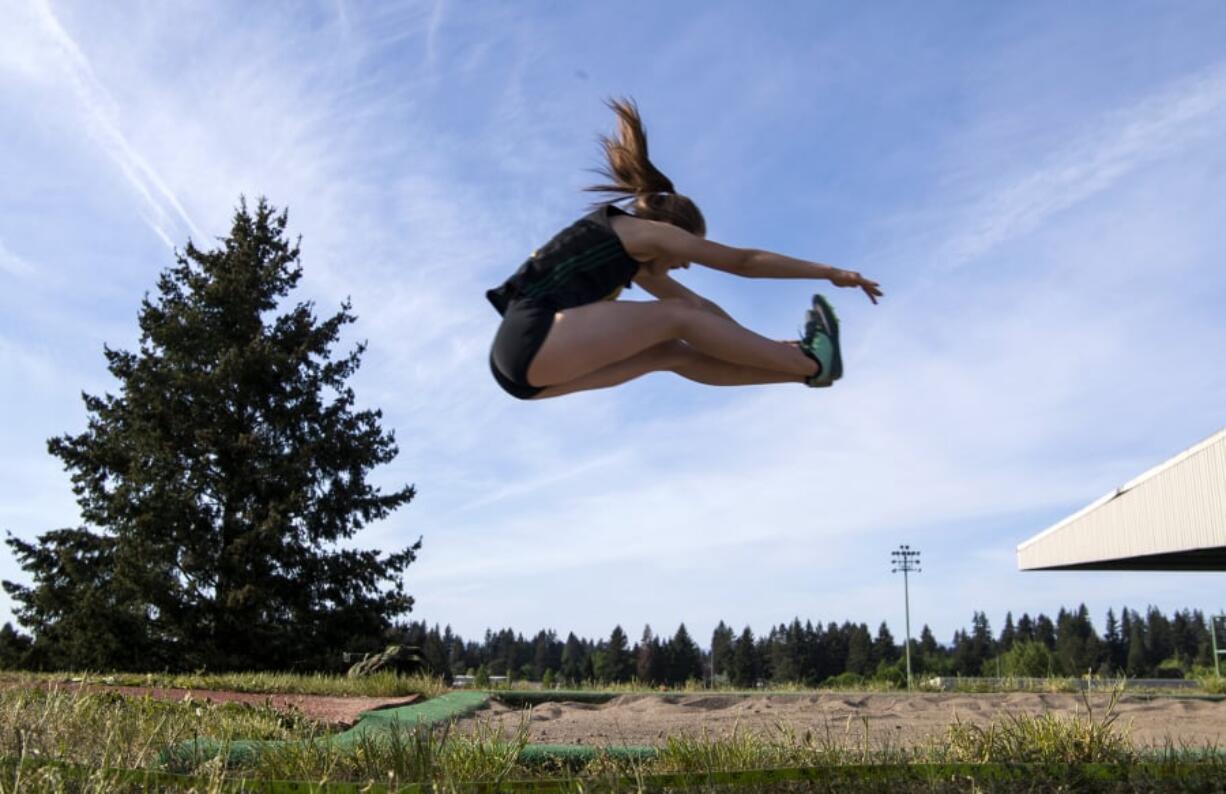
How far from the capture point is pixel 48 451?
22469 mm

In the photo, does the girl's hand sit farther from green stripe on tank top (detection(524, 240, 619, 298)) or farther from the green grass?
the green grass

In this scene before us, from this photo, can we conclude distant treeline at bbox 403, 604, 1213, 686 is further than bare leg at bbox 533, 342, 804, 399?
Yes

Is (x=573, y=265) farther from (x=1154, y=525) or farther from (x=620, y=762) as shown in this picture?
(x=1154, y=525)

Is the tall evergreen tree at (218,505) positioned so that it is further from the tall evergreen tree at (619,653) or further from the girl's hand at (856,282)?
the tall evergreen tree at (619,653)

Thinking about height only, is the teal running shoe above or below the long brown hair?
below

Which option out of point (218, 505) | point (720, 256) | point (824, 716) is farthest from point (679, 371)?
point (218, 505)

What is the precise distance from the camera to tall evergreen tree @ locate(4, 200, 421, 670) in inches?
825

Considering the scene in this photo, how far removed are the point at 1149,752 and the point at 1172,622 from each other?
4400 inches

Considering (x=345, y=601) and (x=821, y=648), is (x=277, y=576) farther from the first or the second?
(x=821, y=648)

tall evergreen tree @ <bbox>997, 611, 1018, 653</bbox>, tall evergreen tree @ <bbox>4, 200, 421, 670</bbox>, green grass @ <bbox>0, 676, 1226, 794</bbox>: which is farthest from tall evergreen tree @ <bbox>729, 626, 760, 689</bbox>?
green grass @ <bbox>0, 676, 1226, 794</bbox>

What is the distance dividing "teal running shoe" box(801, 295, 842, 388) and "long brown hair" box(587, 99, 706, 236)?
0.64m

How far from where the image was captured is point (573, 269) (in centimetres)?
402

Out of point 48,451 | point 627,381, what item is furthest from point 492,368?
point 48,451

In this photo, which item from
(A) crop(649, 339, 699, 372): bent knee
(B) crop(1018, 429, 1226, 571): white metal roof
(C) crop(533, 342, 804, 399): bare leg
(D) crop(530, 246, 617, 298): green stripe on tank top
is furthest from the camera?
(B) crop(1018, 429, 1226, 571): white metal roof
